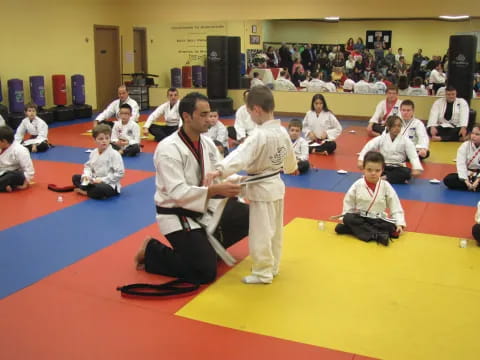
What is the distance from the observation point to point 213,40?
15961 mm

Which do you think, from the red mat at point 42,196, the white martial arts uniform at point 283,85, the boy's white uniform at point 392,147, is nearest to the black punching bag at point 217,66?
the white martial arts uniform at point 283,85

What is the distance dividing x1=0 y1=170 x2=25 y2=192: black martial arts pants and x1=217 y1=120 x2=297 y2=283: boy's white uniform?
4.58 metres

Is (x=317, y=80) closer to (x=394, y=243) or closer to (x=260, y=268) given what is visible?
(x=394, y=243)

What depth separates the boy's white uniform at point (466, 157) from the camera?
8.15m

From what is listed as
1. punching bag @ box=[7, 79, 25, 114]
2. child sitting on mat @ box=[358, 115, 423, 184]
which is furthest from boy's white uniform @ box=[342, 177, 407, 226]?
punching bag @ box=[7, 79, 25, 114]

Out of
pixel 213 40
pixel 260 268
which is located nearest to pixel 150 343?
pixel 260 268

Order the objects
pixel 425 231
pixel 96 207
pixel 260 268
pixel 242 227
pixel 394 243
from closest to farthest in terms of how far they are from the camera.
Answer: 1. pixel 260 268
2. pixel 242 227
3. pixel 394 243
4. pixel 425 231
5. pixel 96 207

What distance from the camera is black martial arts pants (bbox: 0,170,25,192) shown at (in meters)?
7.88

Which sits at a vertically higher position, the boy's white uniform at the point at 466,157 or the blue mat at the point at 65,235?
the boy's white uniform at the point at 466,157

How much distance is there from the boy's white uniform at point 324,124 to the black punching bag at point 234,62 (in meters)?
5.96

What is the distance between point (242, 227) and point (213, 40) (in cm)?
1168

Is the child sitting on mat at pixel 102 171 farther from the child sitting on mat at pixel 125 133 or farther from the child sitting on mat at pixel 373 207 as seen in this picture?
the child sitting on mat at pixel 373 207

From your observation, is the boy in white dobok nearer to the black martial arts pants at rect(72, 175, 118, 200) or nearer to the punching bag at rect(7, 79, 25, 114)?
the black martial arts pants at rect(72, 175, 118, 200)

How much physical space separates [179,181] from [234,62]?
1270 centimetres
